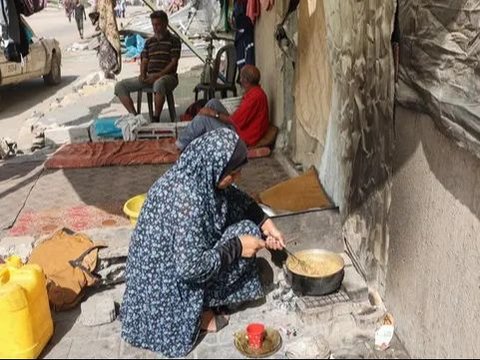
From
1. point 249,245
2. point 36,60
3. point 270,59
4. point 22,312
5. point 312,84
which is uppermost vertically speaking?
point 312,84

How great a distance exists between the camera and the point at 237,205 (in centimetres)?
365

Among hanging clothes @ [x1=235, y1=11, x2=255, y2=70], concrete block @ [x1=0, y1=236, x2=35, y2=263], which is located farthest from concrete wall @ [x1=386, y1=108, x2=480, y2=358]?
hanging clothes @ [x1=235, y1=11, x2=255, y2=70]

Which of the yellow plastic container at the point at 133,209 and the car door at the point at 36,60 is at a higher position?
the yellow plastic container at the point at 133,209

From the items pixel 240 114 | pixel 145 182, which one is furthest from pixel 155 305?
pixel 240 114

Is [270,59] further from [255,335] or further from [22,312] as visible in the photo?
[22,312]

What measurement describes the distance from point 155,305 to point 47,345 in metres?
0.84

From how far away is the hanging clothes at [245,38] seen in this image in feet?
29.1

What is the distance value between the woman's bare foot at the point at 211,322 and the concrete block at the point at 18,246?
165 centimetres

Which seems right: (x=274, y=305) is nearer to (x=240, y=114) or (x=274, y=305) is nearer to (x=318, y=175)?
(x=318, y=175)

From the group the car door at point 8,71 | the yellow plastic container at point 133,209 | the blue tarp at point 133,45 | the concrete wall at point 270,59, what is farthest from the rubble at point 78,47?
the yellow plastic container at point 133,209

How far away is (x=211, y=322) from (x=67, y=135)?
5502 mm

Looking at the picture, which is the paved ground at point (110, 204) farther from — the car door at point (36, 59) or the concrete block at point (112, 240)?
the car door at point (36, 59)

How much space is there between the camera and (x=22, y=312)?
9.97 ft

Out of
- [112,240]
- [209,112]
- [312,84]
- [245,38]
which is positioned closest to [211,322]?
[112,240]
